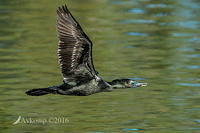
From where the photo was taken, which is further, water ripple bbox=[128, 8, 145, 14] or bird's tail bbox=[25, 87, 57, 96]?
water ripple bbox=[128, 8, 145, 14]

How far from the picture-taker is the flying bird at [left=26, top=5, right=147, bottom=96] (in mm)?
9109

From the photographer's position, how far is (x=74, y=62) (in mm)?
9492

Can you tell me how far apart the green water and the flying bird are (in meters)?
0.96

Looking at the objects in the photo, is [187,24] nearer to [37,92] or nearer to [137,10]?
[137,10]

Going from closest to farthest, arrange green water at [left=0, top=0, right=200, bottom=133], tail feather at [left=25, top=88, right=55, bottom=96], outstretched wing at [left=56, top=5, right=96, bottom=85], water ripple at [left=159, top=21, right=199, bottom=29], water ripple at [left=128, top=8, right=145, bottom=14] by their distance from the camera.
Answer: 1. outstretched wing at [left=56, top=5, right=96, bottom=85]
2. tail feather at [left=25, top=88, right=55, bottom=96]
3. green water at [left=0, top=0, right=200, bottom=133]
4. water ripple at [left=159, top=21, right=199, bottom=29]
5. water ripple at [left=128, top=8, right=145, bottom=14]

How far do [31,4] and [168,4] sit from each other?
595cm

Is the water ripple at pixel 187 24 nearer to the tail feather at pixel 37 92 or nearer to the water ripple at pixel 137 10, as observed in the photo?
the water ripple at pixel 137 10

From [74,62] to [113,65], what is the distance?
19.4 ft

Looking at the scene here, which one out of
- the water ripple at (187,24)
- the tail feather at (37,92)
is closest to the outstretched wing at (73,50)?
the tail feather at (37,92)

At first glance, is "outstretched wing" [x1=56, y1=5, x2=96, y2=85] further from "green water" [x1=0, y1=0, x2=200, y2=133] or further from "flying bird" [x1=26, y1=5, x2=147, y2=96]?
"green water" [x1=0, y1=0, x2=200, y2=133]

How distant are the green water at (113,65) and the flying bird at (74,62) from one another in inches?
38.0

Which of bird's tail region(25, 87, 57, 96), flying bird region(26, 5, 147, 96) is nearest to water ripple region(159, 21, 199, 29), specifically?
flying bird region(26, 5, 147, 96)

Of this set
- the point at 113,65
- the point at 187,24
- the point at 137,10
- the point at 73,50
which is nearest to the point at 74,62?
the point at 73,50

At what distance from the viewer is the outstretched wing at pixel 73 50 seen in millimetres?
9078
